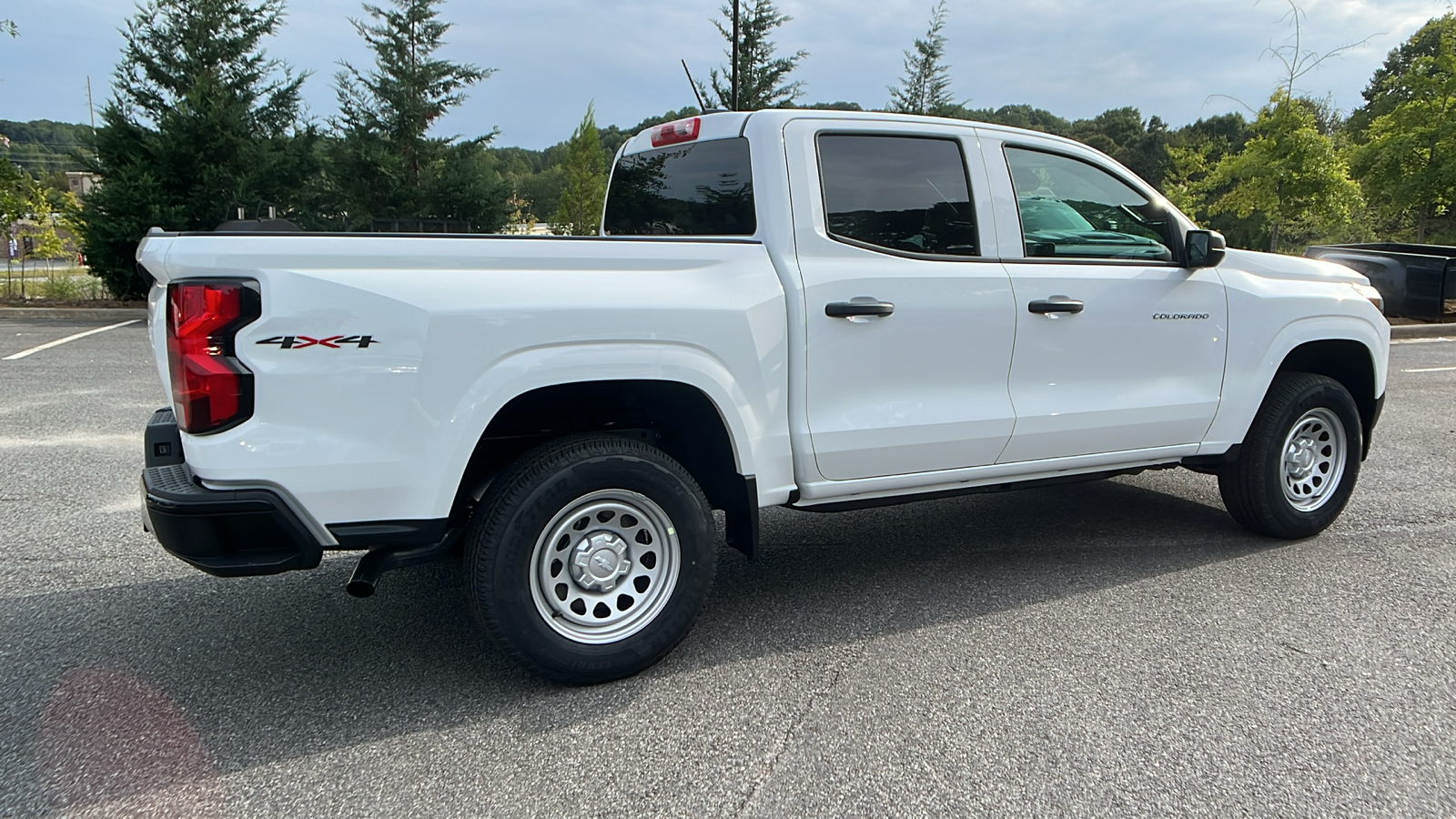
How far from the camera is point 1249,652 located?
345cm

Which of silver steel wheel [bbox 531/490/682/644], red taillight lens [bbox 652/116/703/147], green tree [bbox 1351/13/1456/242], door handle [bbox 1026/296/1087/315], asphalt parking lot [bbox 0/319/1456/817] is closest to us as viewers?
asphalt parking lot [bbox 0/319/1456/817]

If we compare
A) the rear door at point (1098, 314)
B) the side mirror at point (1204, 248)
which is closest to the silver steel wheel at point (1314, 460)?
the rear door at point (1098, 314)

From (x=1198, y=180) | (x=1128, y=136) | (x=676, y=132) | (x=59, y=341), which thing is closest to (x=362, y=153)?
(x=59, y=341)

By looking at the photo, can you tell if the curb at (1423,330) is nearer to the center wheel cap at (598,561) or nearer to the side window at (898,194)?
the side window at (898,194)

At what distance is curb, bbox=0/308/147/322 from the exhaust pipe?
47.0 ft

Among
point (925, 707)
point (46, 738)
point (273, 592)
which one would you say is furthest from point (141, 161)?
point (925, 707)

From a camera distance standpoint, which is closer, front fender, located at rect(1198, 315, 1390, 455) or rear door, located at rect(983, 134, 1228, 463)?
rear door, located at rect(983, 134, 1228, 463)

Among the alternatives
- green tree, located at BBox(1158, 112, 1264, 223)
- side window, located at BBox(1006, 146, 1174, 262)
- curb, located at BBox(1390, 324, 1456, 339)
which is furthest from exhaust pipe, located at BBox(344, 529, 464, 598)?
green tree, located at BBox(1158, 112, 1264, 223)

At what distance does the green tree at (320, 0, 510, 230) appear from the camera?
57.8 feet

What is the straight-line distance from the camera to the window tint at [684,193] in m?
3.66

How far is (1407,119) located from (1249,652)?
17.8 metres

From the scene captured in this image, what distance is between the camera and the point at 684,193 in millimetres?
4035

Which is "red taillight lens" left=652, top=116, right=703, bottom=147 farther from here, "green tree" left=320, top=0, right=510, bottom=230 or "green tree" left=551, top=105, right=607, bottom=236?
"green tree" left=551, top=105, right=607, bottom=236

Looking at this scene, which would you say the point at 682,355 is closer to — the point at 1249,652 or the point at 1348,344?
the point at 1249,652
